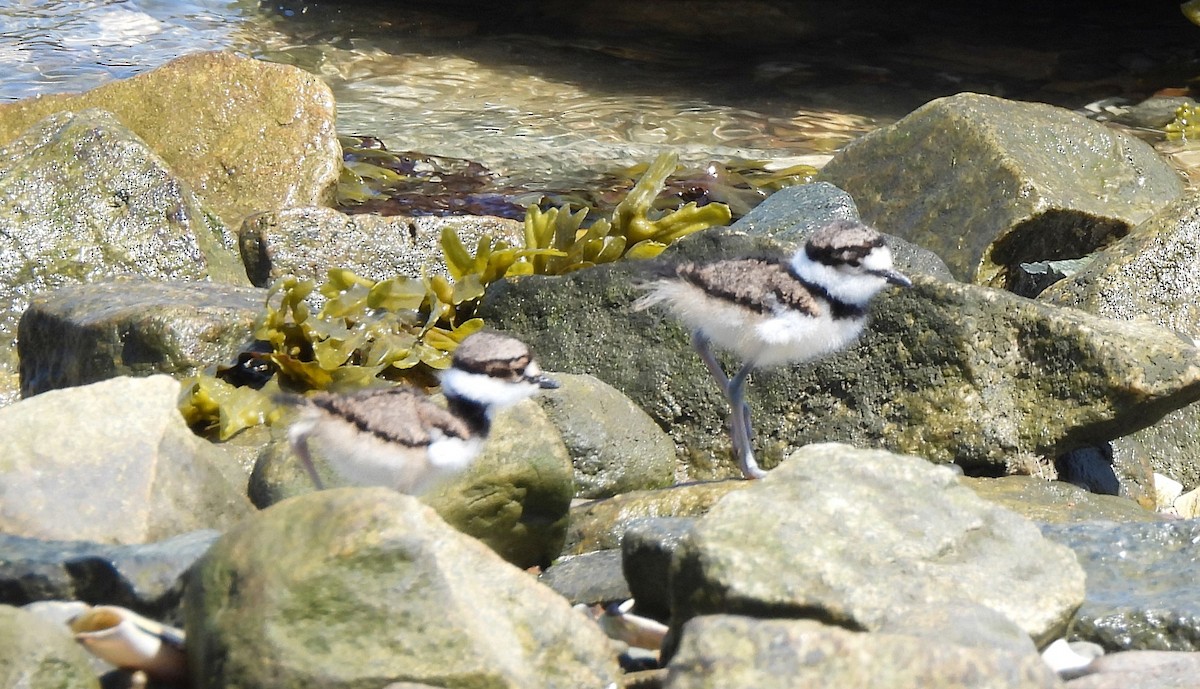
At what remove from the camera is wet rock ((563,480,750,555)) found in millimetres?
4910

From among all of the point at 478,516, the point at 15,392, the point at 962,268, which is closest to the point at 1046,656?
the point at 478,516

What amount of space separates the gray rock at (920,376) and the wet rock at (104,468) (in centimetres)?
224

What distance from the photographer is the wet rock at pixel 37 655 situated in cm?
294

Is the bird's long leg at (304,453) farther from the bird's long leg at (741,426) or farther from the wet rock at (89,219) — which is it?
the wet rock at (89,219)

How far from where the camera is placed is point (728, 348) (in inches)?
221

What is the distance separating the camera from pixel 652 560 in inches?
150

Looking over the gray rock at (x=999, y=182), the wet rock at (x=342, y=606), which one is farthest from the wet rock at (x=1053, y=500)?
the wet rock at (x=342, y=606)

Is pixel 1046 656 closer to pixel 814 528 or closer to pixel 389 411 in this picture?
pixel 814 528

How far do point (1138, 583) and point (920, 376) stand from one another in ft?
6.01

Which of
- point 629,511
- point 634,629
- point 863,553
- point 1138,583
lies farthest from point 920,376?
point 863,553

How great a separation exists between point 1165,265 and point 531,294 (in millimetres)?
3095

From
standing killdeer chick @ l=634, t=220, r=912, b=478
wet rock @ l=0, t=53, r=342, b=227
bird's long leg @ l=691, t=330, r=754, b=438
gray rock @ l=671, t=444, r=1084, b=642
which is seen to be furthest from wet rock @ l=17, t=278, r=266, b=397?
gray rock @ l=671, t=444, r=1084, b=642

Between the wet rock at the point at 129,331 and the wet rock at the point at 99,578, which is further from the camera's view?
the wet rock at the point at 129,331

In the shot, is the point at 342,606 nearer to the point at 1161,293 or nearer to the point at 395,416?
the point at 395,416
